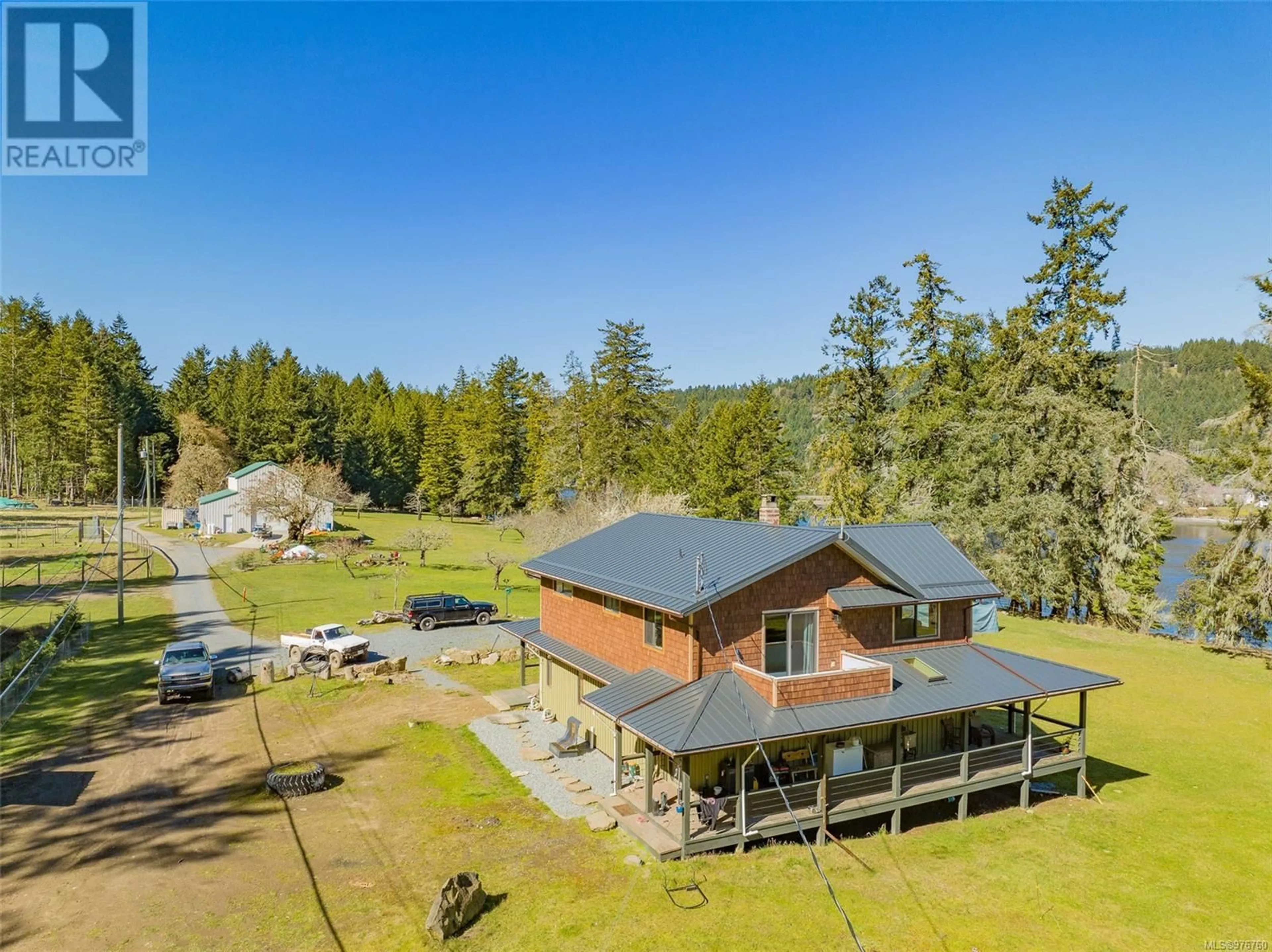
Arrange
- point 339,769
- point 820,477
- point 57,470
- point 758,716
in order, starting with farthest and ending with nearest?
point 57,470 → point 820,477 → point 339,769 → point 758,716

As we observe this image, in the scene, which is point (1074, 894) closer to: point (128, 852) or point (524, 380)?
point (128, 852)

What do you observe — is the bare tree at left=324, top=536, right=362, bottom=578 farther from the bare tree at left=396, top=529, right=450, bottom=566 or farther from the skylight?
the skylight

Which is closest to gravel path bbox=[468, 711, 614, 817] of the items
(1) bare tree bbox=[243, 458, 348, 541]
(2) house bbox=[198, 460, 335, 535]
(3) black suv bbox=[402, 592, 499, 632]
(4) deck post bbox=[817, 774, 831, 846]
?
(4) deck post bbox=[817, 774, 831, 846]

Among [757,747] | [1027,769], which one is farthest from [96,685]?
[1027,769]

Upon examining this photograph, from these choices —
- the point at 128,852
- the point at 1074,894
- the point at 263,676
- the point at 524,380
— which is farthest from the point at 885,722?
the point at 524,380

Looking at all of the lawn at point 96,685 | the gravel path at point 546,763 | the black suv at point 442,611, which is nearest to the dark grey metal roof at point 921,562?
the gravel path at point 546,763

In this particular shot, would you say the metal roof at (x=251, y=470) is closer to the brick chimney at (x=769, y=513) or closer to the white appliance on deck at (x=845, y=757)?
the brick chimney at (x=769, y=513)

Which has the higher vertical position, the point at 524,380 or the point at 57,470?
the point at 524,380
